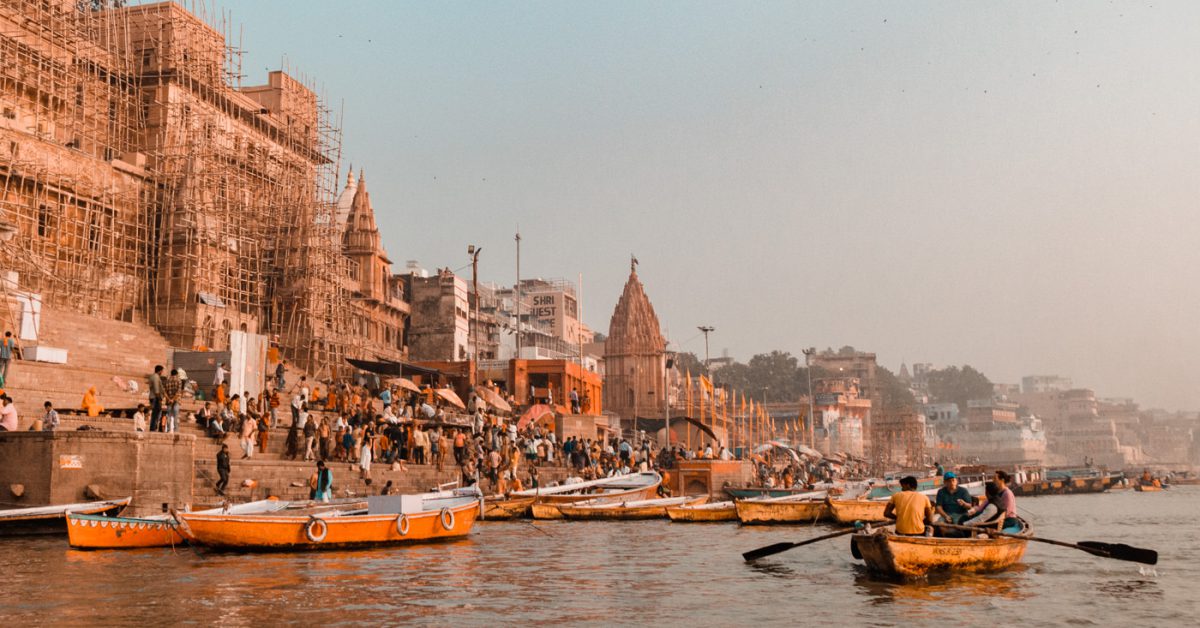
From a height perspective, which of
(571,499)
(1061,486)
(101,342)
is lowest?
(1061,486)

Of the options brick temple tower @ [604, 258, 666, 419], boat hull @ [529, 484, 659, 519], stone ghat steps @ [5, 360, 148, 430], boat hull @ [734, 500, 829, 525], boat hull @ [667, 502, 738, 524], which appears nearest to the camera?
stone ghat steps @ [5, 360, 148, 430]

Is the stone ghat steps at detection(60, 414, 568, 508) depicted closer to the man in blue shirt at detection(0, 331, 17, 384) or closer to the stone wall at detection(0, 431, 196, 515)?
the stone wall at detection(0, 431, 196, 515)

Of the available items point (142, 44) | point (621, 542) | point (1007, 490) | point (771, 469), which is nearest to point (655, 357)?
point (771, 469)

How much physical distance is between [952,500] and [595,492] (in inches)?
A: 715

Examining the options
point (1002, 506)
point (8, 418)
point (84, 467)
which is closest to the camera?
point (1002, 506)

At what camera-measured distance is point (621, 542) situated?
23844 millimetres

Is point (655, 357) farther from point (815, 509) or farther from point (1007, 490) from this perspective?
point (1007, 490)

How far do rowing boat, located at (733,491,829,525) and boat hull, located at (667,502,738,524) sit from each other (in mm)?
1683

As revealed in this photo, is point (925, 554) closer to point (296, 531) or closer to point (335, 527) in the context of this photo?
point (335, 527)

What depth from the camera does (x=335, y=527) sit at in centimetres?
1925

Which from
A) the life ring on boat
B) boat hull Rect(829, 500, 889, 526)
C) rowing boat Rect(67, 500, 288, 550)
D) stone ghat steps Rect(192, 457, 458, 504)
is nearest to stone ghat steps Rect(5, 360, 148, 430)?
stone ghat steps Rect(192, 457, 458, 504)

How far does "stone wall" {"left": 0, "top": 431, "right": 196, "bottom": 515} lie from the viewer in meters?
20.8

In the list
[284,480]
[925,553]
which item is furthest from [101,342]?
[925,553]

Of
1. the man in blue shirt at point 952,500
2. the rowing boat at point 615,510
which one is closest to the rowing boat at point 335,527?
the man in blue shirt at point 952,500
